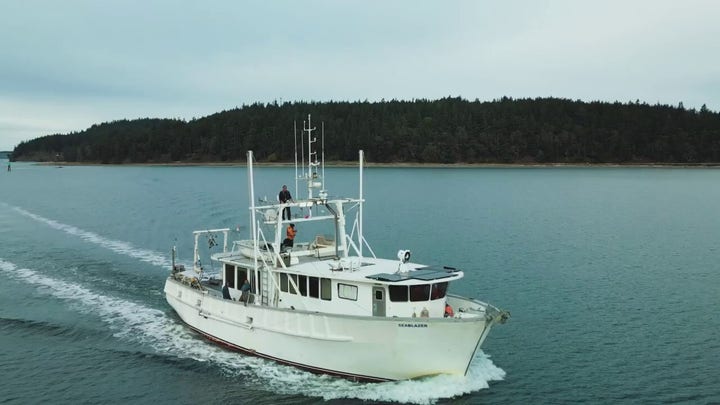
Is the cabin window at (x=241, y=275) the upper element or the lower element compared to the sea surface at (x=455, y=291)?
upper

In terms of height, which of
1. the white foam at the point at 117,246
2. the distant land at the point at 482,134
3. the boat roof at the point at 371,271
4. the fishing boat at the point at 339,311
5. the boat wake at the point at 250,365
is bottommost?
the boat wake at the point at 250,365

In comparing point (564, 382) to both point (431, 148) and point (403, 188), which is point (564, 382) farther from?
point (431, 148)

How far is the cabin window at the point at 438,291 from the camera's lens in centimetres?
1862

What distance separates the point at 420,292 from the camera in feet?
60.5

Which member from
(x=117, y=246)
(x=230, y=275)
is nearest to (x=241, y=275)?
(x=230, y=275)

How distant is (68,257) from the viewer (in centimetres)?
3697

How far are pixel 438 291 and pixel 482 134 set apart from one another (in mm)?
149424

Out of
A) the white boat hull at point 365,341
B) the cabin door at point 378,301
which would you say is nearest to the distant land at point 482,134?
the white boat hull at point 365,341

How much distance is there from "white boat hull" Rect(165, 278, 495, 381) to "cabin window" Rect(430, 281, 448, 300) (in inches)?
48.0

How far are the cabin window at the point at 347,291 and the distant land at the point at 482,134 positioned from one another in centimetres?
13761

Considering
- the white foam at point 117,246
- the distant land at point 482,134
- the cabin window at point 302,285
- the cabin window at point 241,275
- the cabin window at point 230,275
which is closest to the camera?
the cabin window at point 302,285

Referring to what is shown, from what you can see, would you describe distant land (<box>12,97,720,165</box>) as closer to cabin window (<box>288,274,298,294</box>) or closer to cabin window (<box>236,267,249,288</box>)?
cabin window (<box>236,267,249,288</box>)

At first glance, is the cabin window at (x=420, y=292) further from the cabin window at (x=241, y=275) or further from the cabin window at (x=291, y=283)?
the cabin window at (x=241, y=275)

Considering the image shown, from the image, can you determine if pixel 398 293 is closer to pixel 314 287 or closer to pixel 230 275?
pixel 314 287
